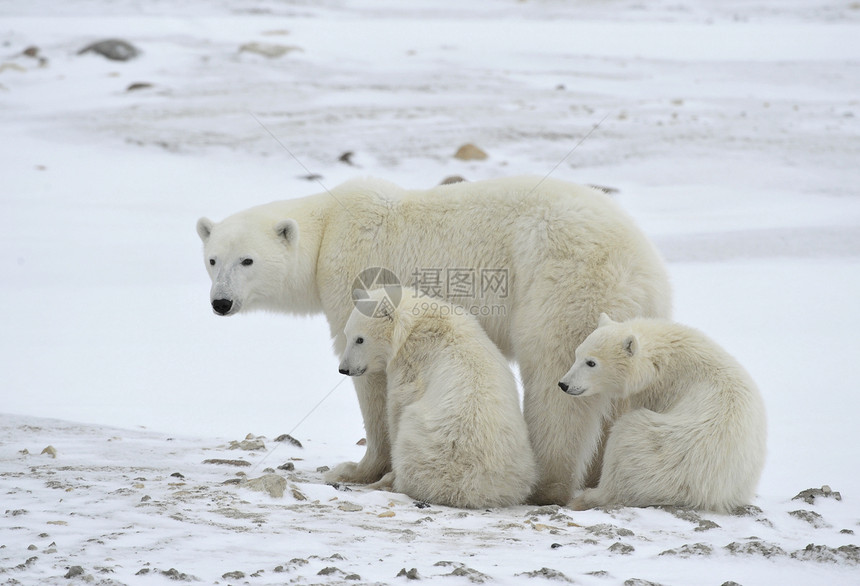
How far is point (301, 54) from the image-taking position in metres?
22.8

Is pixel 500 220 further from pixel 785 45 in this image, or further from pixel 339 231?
pixel 785 45

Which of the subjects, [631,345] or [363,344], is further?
[363,344]

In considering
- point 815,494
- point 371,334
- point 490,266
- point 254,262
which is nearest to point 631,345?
point 490,266

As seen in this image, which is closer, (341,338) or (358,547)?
(358,547)

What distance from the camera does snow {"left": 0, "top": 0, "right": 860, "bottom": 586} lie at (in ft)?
12.9

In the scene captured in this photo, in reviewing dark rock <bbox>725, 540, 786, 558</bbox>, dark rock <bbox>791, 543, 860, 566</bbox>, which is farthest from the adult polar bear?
dark rock <bbox>791, 543, 860, 566</bbox>

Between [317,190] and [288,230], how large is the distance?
826 centimetres

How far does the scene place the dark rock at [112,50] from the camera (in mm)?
21312

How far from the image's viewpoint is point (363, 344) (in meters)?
5.25

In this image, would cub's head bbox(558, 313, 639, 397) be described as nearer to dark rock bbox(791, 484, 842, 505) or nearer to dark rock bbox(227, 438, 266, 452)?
dark rock bbox(791, 484, 842, 505)

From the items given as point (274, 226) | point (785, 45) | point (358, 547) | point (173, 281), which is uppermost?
point (785, 45)

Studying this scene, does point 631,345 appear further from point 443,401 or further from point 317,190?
point 317,190

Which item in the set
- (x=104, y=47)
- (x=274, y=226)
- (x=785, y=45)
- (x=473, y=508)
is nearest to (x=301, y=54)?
(x=104, y=47)

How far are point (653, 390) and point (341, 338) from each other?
71.7 inches
